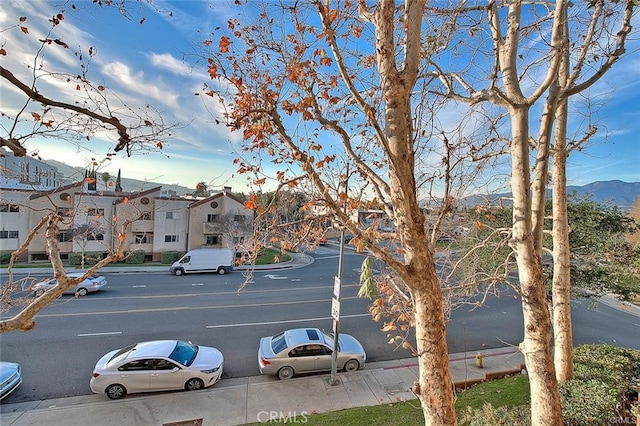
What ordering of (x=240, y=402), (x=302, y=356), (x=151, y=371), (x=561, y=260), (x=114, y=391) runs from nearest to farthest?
(x=561, y=260), (x=240, y=402), (x=114, y=391), (x=151, y=371), (x=302, y=356)

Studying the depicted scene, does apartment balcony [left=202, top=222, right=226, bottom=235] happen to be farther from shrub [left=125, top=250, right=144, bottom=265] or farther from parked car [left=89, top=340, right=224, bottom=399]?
parked car [left=89, top=340, right=224, bottom=399]

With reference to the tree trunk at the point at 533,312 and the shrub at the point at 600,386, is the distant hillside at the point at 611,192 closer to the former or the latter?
the shrub at the point at 600,386

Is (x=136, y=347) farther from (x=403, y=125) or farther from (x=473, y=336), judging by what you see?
(x=473, y=336)

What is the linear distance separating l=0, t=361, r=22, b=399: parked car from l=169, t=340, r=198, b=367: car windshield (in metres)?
3.41

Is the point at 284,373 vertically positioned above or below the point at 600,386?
below

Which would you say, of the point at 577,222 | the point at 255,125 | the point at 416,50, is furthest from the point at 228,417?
the point at 577,222

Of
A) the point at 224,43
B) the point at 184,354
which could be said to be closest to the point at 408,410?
the point at 184,354

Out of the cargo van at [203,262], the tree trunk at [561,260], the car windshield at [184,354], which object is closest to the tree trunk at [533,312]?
the tree trunk at [561,260]

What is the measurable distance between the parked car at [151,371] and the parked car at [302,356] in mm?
1292

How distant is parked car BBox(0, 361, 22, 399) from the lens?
6.91 metres

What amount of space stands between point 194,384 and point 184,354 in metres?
0.80

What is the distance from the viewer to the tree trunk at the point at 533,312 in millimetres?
3809

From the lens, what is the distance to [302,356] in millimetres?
8305

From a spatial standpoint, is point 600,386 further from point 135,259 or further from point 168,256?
point 135,259
